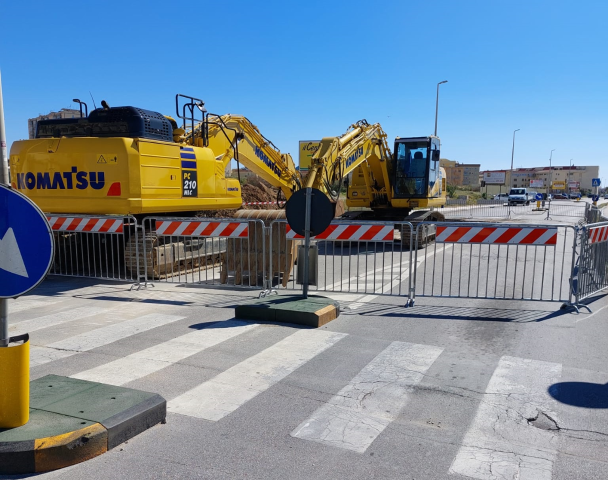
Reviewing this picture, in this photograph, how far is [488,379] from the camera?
5270 mm

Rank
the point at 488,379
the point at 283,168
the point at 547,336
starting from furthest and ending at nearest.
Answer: the point at 283,168 < the point at 547,336 < the point at 488,379

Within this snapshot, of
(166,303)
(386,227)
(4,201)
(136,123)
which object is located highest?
(136,123)

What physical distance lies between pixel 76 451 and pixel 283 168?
11.9 meters

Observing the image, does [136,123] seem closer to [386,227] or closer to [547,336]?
[386,227]

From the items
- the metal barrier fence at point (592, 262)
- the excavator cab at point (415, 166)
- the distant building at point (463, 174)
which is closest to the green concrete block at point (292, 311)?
the metal barrier fence at point (592, 262)

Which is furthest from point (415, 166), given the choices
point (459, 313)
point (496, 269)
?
point (459, 313)

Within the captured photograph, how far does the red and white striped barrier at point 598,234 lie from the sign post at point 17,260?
8008 millimetres

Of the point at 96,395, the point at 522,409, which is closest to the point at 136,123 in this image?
the point at 96,395

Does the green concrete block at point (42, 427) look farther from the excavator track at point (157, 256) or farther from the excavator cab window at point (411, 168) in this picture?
the excavator cab window at point (411, 168)

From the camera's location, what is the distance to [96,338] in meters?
6.59

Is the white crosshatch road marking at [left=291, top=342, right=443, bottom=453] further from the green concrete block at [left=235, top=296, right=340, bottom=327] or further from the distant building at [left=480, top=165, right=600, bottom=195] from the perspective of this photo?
the distant building at [left=480, top=165, right=600, bottom=195]

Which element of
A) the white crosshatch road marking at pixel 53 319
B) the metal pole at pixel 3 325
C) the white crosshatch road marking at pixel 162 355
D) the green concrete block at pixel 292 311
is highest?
the metal pole at pixel 3 325

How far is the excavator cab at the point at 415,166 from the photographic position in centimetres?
1816

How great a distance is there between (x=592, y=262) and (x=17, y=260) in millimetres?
8911
